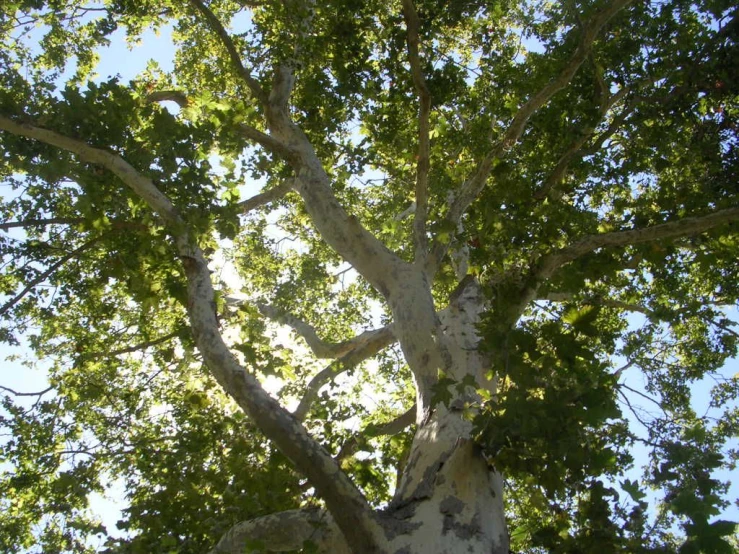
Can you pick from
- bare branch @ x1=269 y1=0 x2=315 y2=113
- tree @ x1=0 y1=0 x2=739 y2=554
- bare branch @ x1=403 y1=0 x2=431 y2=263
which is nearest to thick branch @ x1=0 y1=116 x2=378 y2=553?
tree @ x1=0 y1=0 x2=739 y2=554

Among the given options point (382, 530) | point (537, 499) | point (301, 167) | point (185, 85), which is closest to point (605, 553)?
point (537, 499)

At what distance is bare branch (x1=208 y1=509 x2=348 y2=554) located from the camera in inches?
153

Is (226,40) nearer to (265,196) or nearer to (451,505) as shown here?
(265,196)

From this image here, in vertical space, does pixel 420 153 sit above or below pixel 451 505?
above

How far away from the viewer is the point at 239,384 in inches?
161

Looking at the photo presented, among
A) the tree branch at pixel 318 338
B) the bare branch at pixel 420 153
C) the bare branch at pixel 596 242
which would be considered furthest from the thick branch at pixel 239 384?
A: the tree branch at pixel 318 338

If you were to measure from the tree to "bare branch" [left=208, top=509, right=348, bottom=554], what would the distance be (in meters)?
0.01

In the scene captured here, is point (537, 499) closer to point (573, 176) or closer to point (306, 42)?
point (573, 176)

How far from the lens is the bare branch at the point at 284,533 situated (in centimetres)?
388

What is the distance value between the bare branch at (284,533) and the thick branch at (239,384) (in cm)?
24

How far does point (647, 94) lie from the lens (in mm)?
7387

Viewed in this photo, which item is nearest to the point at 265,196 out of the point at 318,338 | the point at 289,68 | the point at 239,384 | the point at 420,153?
the point at 289,68

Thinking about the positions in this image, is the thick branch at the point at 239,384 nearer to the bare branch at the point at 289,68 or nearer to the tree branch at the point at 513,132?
the tree branch at the point at 513,132

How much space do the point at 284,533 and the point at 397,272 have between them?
96.3 inches
